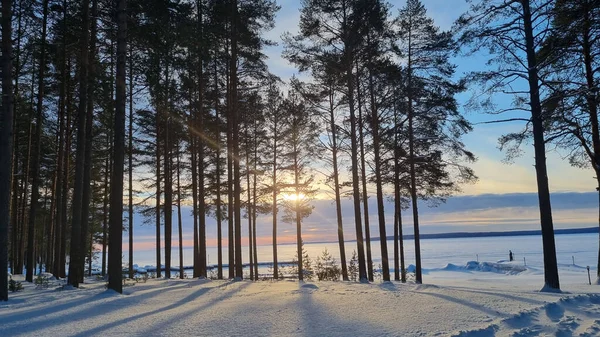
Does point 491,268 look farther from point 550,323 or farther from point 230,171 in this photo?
point 550,323

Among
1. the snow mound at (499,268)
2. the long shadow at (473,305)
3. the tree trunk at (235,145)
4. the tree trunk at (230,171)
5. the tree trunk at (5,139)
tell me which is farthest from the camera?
the snow mound at (499,268)

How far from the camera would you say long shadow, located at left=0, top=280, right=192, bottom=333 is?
5630 mm

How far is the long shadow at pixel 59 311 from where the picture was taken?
18.5 feet

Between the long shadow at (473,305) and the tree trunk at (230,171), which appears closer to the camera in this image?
the long shadow at (473,305)

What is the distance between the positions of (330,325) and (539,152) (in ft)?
28.4

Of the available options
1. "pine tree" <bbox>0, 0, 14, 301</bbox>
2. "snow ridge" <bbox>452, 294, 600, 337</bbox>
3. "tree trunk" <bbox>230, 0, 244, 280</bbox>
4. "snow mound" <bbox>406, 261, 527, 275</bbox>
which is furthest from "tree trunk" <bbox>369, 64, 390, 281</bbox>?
"snow mound" <bbox>406, 261, 527, 275</bbox>

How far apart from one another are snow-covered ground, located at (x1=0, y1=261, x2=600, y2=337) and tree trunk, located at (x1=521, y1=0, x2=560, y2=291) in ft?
7.77

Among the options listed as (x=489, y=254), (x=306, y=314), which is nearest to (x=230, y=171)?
(x=306, y=314)

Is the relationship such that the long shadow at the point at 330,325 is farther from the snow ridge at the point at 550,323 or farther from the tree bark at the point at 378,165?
the tree bark at the point at 378,165

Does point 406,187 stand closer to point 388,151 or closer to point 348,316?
point 388,151

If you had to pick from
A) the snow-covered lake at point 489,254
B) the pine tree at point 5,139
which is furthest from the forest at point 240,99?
the snow-covered lake at point 489,254

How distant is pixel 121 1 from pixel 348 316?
9239mm

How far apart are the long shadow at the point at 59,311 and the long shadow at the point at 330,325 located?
3.53m

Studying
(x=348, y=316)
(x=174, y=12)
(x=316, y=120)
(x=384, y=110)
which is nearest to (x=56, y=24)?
(x=174, y=12)
